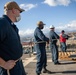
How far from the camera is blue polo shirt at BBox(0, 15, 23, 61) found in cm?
403

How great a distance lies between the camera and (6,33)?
4.04 m

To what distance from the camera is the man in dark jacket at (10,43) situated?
3.99m

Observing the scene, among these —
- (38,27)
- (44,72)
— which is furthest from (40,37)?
(44,72)

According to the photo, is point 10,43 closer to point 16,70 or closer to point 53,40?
point 16,70

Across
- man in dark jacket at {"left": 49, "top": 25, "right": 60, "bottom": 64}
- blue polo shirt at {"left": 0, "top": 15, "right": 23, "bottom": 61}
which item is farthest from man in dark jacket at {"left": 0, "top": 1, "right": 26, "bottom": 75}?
man in dark jacket at {"left": 49, "top": 25, "right": 60, "bottom": 64}

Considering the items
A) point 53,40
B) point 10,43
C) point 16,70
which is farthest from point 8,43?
point 53,40

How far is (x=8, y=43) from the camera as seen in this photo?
409 cm

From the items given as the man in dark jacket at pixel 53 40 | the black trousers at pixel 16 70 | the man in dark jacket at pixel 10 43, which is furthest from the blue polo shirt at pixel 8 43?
the man in dark jacket at pixel 53 40

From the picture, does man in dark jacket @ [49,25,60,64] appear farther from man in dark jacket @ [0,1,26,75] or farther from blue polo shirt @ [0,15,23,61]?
blue polo shirt @ [0,15,23,61]

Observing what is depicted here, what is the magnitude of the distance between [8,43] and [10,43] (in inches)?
1.2

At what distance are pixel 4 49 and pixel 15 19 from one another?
21.0 inches

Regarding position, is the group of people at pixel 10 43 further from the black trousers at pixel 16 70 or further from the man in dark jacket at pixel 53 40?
the man in dark jacket at pixel 53 40

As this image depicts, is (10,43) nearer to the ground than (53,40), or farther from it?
farther from it

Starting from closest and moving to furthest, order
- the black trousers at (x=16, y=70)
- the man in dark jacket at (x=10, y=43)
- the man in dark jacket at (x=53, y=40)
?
1. the man in dark jacket at (x=10, y=43)
2. the black trousers at (x=16, y=70)
3. the man in dark jacket at (x=53, y=40)
